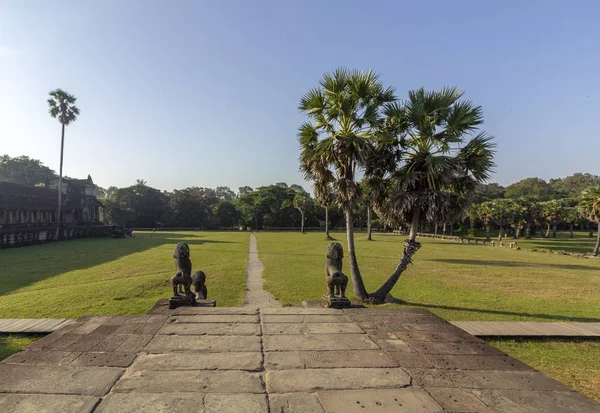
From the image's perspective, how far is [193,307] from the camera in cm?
623

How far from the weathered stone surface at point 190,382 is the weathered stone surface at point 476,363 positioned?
2192 mm

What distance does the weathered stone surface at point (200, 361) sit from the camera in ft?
12.0

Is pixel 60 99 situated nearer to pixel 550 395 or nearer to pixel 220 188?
pixel 550 395

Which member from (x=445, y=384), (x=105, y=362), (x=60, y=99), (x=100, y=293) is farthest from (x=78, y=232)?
(x=445, y=384)

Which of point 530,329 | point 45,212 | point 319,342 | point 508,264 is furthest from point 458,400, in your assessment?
point 45,212

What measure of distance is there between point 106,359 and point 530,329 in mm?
8251

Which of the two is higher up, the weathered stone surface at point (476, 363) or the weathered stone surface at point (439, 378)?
the weathered stone surface at point (439, 378)

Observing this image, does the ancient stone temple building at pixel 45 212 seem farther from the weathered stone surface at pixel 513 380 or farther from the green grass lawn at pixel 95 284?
the weathered stone surface at pixel 513 380

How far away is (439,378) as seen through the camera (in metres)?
3.51

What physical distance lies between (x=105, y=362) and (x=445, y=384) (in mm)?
3758

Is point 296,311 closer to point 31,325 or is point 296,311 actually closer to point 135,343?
point 135,343

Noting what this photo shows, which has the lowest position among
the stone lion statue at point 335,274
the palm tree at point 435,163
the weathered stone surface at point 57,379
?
the weathered stone surface at point 57,379

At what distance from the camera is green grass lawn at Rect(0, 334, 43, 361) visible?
5832 millimetres

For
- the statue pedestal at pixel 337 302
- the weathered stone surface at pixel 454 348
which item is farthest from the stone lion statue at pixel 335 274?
the weathered stone surface at pixel 454 348
